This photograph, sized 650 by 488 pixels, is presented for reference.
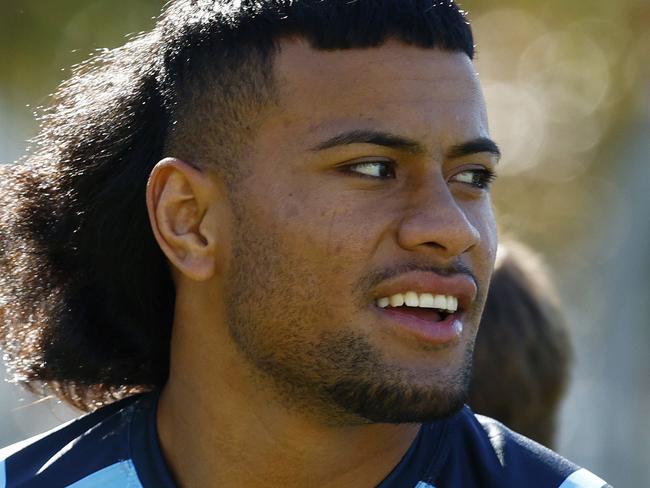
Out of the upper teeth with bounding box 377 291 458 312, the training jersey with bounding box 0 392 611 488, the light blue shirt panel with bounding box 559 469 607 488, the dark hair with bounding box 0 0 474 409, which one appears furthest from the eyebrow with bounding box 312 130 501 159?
the light blue shirt panel with bounding box 559 469 607 488

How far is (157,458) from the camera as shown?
11.8 ft

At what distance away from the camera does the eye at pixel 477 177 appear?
3465mm

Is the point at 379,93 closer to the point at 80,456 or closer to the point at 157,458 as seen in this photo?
the point at 157,458

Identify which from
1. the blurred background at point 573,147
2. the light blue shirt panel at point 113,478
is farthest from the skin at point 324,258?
the blurred background at point 573,147

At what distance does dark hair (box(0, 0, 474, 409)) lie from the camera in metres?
3.52

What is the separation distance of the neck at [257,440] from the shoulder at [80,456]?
165 millimetres

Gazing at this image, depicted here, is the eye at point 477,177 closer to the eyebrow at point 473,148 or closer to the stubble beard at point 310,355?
the eyebrow at point 473,148

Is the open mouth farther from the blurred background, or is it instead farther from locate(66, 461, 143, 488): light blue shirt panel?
the blurred background

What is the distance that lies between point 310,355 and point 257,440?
0.33 meters

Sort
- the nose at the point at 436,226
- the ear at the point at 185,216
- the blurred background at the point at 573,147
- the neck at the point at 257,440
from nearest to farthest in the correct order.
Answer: the nose at the point at 436,226
the neck at the point at 257,440
the ear at the point at 185,216
the blurred background at the point at 573,147

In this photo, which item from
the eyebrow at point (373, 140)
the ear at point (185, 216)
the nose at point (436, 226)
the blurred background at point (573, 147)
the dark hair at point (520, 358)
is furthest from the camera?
the blurred background at point (573, 147)

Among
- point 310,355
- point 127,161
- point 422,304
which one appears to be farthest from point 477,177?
point 127,161

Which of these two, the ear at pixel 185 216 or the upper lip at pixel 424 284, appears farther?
the ear at pixel 185 216

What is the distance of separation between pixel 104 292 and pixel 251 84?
0.92 meters
